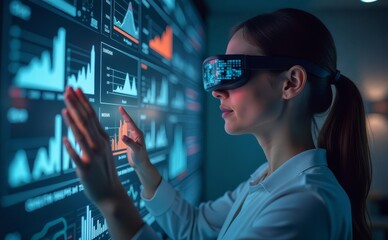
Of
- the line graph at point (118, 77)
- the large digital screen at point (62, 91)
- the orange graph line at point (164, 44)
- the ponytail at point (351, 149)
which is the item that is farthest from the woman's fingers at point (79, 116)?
the orange graph line at point (164, 44)

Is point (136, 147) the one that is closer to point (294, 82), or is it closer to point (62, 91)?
point (62, 91)

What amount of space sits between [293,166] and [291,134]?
0.35 ft

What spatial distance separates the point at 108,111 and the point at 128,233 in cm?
50

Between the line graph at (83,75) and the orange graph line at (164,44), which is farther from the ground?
the orange graph line at (164,44)

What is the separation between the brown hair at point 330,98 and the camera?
1.02 m

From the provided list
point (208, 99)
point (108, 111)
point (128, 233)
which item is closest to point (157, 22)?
point (108, 111)

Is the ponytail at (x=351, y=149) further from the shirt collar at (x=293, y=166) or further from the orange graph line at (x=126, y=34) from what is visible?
the orange graph line at (x=126, y=34)

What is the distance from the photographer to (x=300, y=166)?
3.25 feet

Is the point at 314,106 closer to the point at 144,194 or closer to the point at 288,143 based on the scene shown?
the point at 288,143

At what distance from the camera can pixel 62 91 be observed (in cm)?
87

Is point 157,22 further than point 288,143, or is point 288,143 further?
point 157,22

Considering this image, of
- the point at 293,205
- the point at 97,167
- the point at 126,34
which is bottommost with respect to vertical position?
the point at 293,205

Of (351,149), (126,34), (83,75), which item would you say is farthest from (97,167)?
(351,149)

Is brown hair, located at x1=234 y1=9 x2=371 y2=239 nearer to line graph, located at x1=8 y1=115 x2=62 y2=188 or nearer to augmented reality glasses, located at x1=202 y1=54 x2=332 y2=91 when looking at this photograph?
augmented reality glasses, located at x1=202 y1=54 x2=332 y2=91
